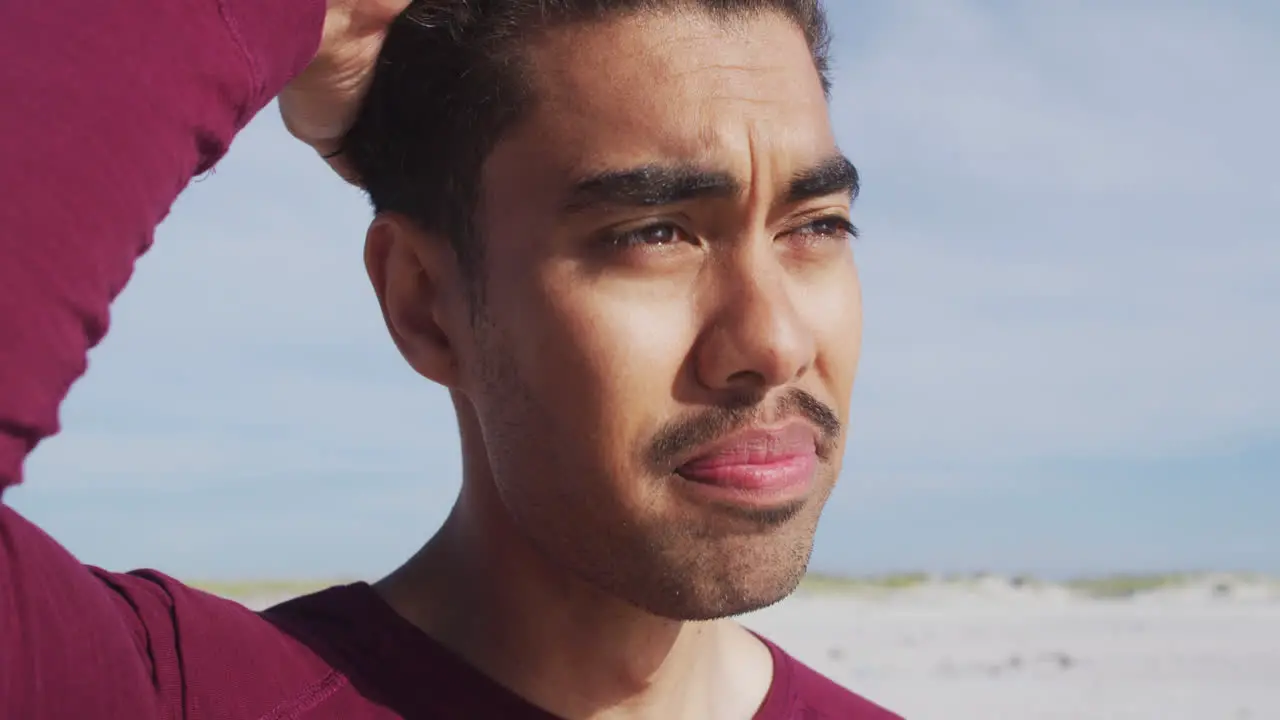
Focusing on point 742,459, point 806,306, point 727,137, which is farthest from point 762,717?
point 727,137

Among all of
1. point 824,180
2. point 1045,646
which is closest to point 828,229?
point 824,180

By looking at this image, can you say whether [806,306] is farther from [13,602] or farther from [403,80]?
[13,602]

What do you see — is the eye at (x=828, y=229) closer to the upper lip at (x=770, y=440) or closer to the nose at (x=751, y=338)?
the nose at (x=751, y=338)

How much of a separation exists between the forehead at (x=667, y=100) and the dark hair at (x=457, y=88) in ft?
0.11

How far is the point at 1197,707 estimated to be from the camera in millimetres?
9648

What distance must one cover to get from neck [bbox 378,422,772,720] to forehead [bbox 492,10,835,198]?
0.71 meters

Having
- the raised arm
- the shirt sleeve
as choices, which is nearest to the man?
the raised arm

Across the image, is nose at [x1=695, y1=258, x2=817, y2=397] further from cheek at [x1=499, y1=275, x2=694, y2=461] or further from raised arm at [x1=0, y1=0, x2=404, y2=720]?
raised arm at [x1=0, y1=0, x2=404, y2=720]

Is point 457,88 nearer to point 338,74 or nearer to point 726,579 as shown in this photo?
point 338,74

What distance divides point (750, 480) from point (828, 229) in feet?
1.68

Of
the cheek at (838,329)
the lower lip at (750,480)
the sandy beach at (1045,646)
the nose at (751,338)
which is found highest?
the sandy beach at (1045,646)

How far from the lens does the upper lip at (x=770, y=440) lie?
2.26 m

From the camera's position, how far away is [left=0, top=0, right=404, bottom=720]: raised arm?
4.25ft

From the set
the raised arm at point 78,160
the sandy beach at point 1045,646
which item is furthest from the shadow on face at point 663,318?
the sandy beach at point 1045,646
